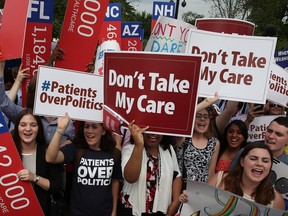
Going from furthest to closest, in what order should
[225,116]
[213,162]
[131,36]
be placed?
[131,36], [225,116], [213,162]

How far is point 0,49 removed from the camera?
3.84 metres

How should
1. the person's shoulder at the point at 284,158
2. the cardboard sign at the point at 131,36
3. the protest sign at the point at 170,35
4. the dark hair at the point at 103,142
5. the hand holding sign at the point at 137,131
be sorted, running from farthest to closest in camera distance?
the cardboard sign at the point at 131,36, the protest sign at the point at 170,35, the person's shoulder at the point at 284,158, the dark hair at the point at 103,142, the hand holding sign at the point at 137,131

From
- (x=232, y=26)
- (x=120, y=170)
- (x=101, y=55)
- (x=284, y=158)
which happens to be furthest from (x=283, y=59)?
(x=120, y=170)

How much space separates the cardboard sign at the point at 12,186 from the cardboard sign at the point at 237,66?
1.43 m

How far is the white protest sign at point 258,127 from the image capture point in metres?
4.31

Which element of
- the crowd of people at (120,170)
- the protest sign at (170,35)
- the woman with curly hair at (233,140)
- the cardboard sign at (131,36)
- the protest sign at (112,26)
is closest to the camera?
the crowd of people at (120,170)

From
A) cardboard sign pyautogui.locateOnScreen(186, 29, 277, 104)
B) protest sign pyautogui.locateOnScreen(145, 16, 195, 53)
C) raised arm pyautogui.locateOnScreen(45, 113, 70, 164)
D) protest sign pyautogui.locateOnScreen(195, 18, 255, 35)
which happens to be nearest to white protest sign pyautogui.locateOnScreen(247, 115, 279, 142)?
protest sign pyautogui.locateOnScreen(195, 18, 255, 35)

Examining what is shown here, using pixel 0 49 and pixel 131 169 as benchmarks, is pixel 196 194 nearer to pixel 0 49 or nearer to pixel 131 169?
pixel 131 169

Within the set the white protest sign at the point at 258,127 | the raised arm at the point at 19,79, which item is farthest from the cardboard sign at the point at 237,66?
the raised arm at the point at 19,79

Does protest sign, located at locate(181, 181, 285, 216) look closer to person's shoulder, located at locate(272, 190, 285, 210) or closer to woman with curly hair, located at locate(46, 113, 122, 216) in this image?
person's shoulder, located at locate(272, 190, 285, 210)

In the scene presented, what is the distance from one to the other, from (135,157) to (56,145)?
585mm

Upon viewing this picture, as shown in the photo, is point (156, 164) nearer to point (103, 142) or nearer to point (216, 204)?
point (103, 142)

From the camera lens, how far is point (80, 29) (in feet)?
15.2

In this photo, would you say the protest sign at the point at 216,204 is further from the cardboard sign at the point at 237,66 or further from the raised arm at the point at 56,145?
the raised arm at the point at 56,145
